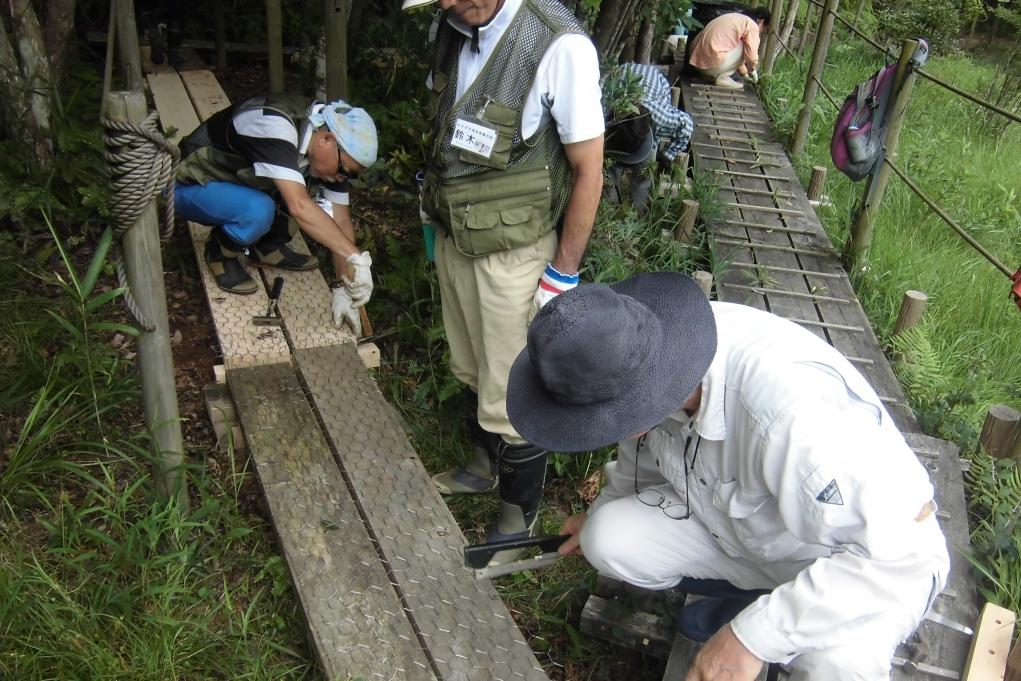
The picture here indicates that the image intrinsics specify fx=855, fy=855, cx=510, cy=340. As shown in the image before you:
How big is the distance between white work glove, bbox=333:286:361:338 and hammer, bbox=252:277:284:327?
24cm

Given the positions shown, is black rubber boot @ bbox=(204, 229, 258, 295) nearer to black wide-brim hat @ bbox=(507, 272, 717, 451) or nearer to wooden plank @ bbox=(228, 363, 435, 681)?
wooden plank @ bbox=(228, 363, 435, 681)

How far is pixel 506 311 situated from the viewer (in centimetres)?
288

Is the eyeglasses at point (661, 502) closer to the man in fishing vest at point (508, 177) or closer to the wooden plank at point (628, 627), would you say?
the wooden plank at point (628, 627)

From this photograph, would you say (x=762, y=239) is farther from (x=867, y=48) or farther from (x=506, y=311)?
(x=867, y=48)

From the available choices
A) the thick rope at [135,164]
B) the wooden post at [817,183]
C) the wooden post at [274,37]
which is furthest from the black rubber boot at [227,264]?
the wooden post at [817,183]

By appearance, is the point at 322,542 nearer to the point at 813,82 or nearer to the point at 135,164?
the point at 135,164

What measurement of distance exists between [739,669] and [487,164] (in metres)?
1.63

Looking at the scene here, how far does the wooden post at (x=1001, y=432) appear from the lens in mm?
2998

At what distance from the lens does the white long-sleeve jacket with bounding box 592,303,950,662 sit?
167cm

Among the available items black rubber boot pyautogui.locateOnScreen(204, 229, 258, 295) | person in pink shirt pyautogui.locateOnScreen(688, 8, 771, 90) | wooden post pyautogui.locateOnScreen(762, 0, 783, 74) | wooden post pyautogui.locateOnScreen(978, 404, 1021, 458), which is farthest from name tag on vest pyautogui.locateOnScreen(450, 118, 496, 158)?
wooden post pyautogui.locateOnScreen(762, 0, 783, 74)

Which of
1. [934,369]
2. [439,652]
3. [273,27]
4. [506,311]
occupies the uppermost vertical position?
[273,27]

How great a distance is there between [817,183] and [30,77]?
4.29 meters

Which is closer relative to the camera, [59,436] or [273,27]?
[59,436]

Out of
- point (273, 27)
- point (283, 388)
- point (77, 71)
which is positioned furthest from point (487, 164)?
point (77, 71)
